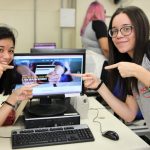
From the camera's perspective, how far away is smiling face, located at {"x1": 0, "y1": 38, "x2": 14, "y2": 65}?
4.96ft

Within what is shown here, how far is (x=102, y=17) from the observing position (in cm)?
318

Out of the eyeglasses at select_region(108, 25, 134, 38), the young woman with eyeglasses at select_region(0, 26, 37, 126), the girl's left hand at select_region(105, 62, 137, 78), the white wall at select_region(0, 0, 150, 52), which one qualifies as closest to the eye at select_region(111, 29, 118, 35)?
the eyeglasses at select_region(108, 25, 134, 38)

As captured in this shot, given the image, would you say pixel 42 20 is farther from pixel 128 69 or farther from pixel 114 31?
pixel 128 69

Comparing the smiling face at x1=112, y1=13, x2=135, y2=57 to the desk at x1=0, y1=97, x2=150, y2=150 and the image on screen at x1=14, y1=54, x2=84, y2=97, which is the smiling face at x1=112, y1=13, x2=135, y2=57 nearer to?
the image on screen at x1=14, y1=54, x2=84, y2=97

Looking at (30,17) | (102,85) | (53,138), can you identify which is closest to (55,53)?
(102,85)

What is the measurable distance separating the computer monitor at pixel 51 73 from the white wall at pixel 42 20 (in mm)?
2302

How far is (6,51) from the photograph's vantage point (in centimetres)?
153

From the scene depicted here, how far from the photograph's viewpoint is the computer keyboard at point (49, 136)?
53.0 inches

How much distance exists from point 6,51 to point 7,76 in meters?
0.16

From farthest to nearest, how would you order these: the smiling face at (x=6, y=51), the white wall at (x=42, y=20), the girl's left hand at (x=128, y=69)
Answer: the white wall at (x=42, y=20)
the smiling face at (x=6, y=51)
the girl's left hand at (x=128, y=69)

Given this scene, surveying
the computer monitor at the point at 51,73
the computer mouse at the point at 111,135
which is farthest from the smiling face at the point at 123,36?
the computer mouse at the point at 111,135

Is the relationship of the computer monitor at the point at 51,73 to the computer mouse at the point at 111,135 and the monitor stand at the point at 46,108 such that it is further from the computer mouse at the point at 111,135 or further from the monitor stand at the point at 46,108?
the computer mouse at the point at 111,135

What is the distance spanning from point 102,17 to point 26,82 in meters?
1.89

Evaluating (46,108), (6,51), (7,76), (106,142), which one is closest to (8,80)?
(7,76)
